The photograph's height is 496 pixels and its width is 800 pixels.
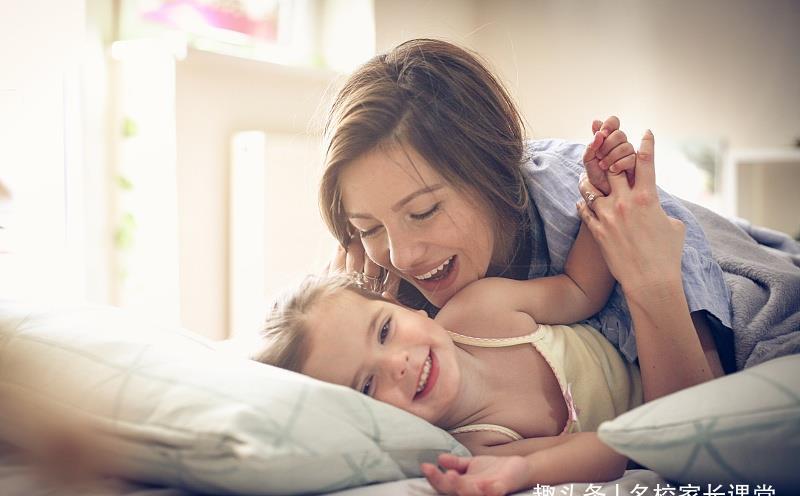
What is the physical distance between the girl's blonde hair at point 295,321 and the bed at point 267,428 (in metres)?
0.11

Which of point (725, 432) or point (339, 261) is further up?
point (339, 261)

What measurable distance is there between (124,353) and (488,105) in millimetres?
596

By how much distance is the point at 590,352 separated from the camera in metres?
1.03

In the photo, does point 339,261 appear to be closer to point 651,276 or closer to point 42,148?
point 651,276

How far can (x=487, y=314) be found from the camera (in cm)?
102

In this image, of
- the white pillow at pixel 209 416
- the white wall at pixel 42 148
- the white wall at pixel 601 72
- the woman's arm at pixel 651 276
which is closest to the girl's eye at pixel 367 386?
the white pillow at pixel 209 416

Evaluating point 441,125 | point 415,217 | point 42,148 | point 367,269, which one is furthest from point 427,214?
point 42,148

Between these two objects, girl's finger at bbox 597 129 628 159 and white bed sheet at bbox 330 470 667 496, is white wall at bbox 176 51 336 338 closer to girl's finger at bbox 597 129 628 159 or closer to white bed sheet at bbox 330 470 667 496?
girl's finger at bbox 597 129 628 159

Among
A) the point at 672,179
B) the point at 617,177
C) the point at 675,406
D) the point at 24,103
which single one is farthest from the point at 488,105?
the point at 672,179

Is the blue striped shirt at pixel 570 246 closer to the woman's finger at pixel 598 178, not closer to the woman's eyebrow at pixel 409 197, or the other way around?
the woman's finger at pixel 598 178

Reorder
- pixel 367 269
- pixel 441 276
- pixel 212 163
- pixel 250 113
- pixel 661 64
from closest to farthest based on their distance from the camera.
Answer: pixel 441 276
pixel 367 269
pixel 212 163
pixel 250 113
pixel 661 64

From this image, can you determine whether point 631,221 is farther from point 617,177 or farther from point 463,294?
point 463,294

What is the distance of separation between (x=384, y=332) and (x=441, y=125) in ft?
1.00

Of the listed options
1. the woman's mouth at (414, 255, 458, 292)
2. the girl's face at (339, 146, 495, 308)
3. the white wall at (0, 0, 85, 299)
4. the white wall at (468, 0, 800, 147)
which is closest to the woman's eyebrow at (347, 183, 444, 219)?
the girl's face at (339, 146, 495, 308)
